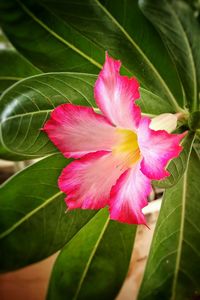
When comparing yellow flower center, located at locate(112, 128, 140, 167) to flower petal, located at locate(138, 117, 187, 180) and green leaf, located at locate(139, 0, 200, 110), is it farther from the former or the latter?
green leaf, located at locate(139, 0, 200, 110)

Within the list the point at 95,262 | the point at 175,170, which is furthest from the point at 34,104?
the point at 95,262

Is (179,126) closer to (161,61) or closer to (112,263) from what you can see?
(161,61)

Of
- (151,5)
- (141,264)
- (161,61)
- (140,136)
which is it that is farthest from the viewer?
(141,264)

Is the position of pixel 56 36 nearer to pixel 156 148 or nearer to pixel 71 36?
pixel 71 36

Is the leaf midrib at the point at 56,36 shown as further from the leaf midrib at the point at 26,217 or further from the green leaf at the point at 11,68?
the leaf midrib at the point at 26,217

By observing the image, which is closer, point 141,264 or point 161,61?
A: point 161,61

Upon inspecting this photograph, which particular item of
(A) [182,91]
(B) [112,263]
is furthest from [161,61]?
(B) [112,263]
